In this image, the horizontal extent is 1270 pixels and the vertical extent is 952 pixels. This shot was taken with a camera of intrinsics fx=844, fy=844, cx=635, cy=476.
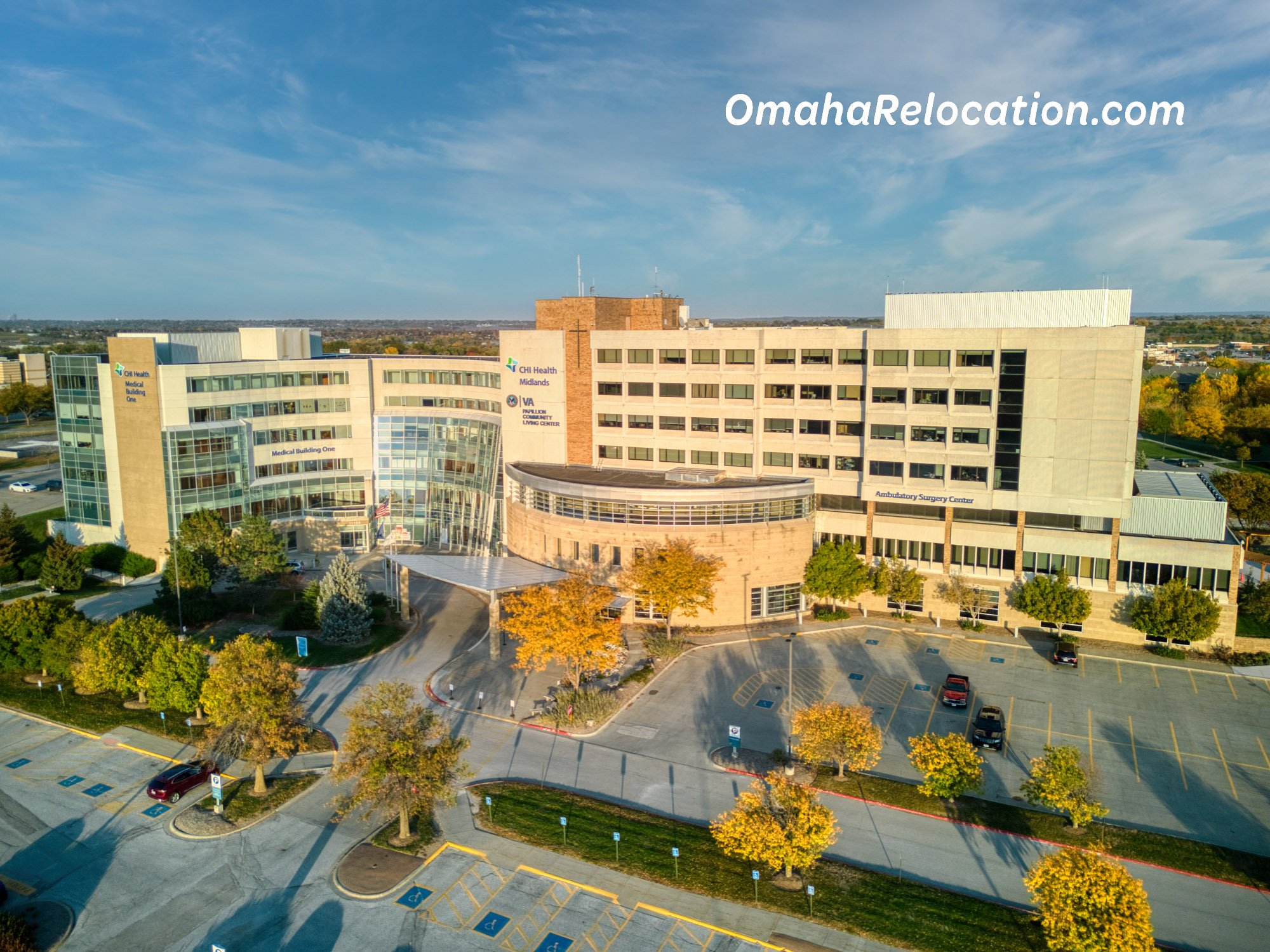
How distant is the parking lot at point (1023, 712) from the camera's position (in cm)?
3847

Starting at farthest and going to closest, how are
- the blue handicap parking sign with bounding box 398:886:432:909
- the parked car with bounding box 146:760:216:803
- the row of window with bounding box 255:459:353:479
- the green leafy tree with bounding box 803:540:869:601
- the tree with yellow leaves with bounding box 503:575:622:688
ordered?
the row of window with bounding box 255:459:353:479
the green leafy tree with bounding box 803:540:869:601
the tree with yellow leaves with bounding box 503:575:622:688
the parked car with bounding box 146:760:216:803
the blue handicap parking sign with bounding box 398:886:432:909

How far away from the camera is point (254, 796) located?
3784cm

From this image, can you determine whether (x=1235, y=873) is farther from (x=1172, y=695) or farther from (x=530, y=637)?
(x=530, y=637)

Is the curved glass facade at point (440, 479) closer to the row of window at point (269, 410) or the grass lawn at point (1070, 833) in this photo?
the row of window at point (269, 410)

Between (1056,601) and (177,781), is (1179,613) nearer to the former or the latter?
(1056,601)

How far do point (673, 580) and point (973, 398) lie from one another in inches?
976

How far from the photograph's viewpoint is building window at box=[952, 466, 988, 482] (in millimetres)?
59125

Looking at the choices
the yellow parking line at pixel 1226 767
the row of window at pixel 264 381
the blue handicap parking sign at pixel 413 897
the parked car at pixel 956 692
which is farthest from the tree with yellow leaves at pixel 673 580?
the row of window at pixel 264 381

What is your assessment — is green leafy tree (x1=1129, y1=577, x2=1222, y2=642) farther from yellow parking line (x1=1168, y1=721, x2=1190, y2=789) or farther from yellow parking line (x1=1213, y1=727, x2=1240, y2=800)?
yellow parking line (x1=1168, y1=721, x2=1190, y2=789)

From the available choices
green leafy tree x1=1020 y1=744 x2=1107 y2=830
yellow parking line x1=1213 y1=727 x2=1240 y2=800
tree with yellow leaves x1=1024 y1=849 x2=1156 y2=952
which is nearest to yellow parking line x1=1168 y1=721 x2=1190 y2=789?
yellow parking line x1=1213 y1=727 x2=1240 y2=800

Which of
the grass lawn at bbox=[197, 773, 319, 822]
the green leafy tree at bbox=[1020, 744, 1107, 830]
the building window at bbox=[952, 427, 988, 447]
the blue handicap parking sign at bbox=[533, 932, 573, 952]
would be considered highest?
the building window at bbox=[952, 427, 988, 447]

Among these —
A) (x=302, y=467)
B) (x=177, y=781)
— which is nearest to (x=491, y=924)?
(x=177, y=781)

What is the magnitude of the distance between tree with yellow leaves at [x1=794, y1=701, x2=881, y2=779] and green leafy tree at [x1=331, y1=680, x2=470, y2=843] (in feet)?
48.8

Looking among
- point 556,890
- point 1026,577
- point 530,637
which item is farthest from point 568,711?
point 1026,577
